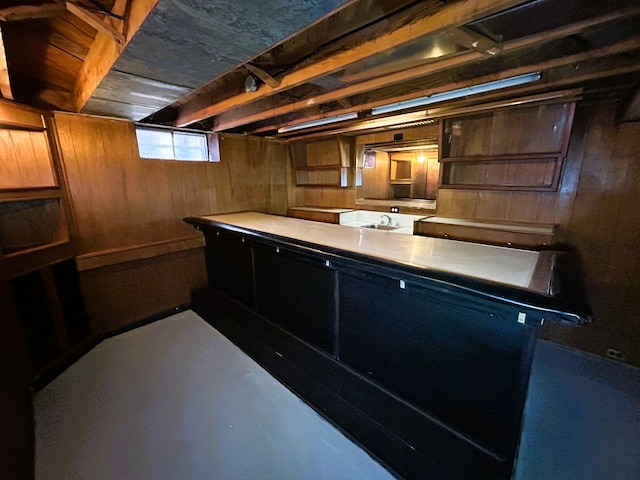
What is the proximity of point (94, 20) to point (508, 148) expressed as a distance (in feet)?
9.30

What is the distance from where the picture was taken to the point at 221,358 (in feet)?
7.57

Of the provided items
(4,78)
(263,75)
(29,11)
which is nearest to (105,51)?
(29,11)

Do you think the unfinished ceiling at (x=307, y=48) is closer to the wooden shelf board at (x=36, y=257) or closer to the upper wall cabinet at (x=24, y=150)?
the upper wall cabinet at (x=24, y=150)

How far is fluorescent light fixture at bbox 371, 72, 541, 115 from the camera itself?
164 cm

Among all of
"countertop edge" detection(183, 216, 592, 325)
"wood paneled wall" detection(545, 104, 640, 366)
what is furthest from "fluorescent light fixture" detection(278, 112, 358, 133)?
"wood paneled wall" detection(545, 104, 640, 366)

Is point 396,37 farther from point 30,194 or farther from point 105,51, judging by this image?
point 30,194

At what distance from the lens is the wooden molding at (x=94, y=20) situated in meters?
1.05

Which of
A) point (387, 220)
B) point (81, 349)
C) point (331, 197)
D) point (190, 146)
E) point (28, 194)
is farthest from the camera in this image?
point (331, 197)

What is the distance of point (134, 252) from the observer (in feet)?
8.90

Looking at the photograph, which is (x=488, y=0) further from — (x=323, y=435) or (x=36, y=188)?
(x=36, y=188)

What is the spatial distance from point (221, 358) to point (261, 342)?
15.6 inches

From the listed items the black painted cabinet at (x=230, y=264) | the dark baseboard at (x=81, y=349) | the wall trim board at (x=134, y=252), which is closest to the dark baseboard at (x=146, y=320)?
the dark baseboard at (x=81, y=349)

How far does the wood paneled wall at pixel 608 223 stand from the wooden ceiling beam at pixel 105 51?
2.93m

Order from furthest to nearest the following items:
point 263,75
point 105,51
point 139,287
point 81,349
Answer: point 139,287 < point 81,349 < point 263,75 < point 105,51
